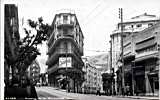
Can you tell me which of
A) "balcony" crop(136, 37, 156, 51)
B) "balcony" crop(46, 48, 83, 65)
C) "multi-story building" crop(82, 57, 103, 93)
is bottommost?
"multi-story building" crop(82, 57, 103, 93)

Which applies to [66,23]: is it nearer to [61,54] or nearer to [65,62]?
[61,54]

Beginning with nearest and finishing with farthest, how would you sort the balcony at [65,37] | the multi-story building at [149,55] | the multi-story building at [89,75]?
1. the balcony at [65,37]
2. the multi-story building at [149,55]
3. the multi-story building at [89,75]

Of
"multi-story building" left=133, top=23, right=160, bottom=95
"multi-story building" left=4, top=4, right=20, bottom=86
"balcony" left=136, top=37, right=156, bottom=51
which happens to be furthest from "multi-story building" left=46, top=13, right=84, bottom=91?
"balcony" left=136, top=37, right=156, bottom=51

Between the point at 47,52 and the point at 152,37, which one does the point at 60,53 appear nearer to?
the point at 47,52

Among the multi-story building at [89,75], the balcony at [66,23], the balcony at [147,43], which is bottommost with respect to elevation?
the multi-story building at [89,75]

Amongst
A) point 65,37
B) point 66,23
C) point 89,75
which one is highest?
point 66,23

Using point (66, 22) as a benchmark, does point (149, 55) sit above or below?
below

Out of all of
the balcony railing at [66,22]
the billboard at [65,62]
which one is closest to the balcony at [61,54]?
the billboard at [65,62]

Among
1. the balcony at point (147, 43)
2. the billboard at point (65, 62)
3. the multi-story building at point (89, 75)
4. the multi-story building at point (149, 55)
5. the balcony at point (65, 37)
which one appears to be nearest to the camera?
the balcony at point (65, 37)

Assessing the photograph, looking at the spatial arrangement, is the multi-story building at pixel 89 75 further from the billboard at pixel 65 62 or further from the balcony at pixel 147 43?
the balcony at pixel 147 43

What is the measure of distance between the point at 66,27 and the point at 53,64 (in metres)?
1.41

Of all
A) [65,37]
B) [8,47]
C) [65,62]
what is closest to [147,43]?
[65,62]

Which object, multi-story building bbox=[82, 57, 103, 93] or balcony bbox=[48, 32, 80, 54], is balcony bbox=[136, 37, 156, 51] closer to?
multi-story building bbox=[82, 57, 103, 93]

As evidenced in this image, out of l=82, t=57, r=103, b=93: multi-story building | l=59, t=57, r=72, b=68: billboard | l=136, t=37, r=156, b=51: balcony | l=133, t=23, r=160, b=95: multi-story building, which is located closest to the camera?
l=59, t=57, r=72, b=68: billboard
